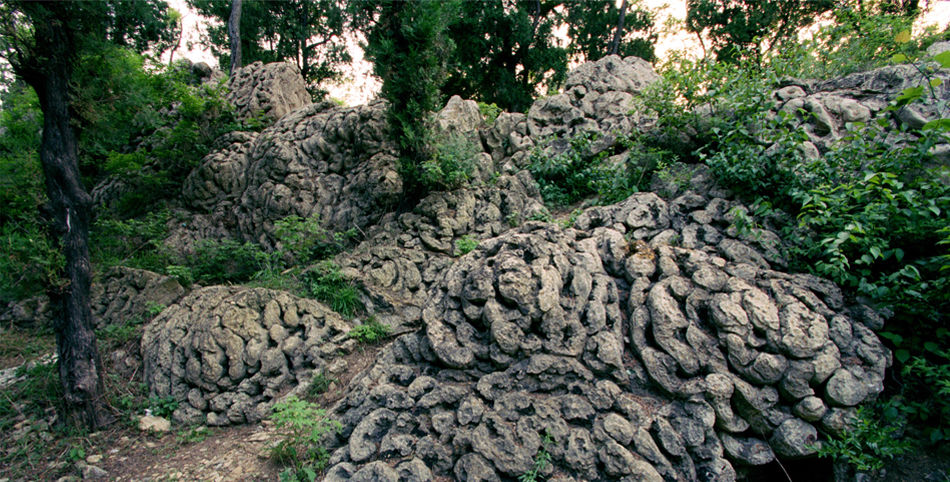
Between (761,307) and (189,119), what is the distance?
35.7 feet

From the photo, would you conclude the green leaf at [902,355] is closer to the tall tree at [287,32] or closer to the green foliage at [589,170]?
the green foliage at [589,170]

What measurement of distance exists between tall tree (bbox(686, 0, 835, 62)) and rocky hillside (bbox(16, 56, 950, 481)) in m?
14.4

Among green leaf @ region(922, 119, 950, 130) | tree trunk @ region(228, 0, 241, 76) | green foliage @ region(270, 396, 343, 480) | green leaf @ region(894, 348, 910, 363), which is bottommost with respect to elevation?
green foliage @ region(270, 396, 343, 480)

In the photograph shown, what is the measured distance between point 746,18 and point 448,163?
658 inches

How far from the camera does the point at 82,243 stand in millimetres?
4438

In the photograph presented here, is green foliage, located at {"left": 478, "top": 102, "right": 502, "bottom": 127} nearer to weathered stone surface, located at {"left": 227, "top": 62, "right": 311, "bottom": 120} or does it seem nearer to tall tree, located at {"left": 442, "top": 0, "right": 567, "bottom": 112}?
weathered stone surface, located at {"left": 227, "top": 62, "right": 311, "bottom": 120}

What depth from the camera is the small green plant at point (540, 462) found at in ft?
9.41

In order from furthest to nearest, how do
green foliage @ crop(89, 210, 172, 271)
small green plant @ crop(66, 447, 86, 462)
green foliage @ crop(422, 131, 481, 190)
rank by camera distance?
green foliage @ crop(89, 210, 172, 271)
green foliage @ crop(422, 131, 481, 190)
small green plant @ crop(66, 447, 86, 462)

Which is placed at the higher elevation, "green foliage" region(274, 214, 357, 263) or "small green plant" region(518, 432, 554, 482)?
"green foliage" region(274, 214, 357, 263)

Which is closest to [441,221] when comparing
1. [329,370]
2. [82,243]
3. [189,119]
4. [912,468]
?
[329,370]

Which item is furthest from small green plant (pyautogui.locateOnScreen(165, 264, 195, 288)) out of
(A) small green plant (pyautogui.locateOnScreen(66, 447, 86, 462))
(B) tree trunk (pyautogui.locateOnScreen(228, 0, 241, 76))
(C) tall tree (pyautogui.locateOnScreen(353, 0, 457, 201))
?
(B) tree trunk (pyautogui.locateOnScreen(228, 0, 241, 76))

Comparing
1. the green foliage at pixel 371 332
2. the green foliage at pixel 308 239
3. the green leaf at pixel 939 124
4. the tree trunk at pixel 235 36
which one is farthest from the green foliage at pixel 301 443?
the tree trunk at pixel 235 36

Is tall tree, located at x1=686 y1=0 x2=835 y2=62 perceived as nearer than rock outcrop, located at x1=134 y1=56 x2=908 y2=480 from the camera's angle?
No

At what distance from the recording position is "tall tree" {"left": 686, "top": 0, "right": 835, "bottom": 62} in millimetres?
15695
